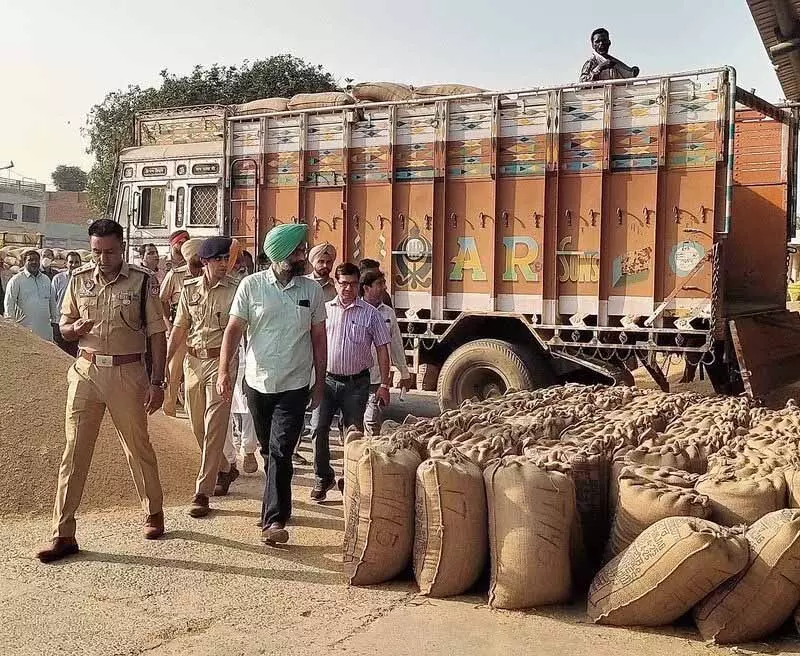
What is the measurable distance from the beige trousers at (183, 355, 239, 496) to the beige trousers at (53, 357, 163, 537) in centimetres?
66

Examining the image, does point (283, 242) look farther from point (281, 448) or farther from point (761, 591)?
point (761, 591)

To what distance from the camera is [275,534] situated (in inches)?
189

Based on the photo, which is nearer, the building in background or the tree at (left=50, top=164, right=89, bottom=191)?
the building in background

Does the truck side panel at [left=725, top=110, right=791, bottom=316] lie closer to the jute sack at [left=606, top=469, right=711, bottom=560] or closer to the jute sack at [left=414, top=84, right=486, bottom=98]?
the jute sack at [left=414, top=84, right=486, bottom=98]

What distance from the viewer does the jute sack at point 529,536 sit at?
3.76 m

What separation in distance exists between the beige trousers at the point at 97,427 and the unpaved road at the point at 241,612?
28 centimetres

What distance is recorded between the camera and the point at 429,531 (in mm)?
3975

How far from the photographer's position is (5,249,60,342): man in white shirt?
35.4ft

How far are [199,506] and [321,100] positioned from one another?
5511 millimetres

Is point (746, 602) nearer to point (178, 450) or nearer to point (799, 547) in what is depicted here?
point (799, 547)

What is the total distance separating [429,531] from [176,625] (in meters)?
1.18

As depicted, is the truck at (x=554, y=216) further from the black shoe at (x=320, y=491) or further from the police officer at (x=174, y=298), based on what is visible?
the black shoe at (x=320, y=491)

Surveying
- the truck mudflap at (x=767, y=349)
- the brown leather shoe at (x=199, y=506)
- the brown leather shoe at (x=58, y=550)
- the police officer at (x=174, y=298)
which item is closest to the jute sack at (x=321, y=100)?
the police officer at (x=174, y=298)

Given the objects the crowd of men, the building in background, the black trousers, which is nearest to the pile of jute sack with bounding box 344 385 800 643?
the black trousers
